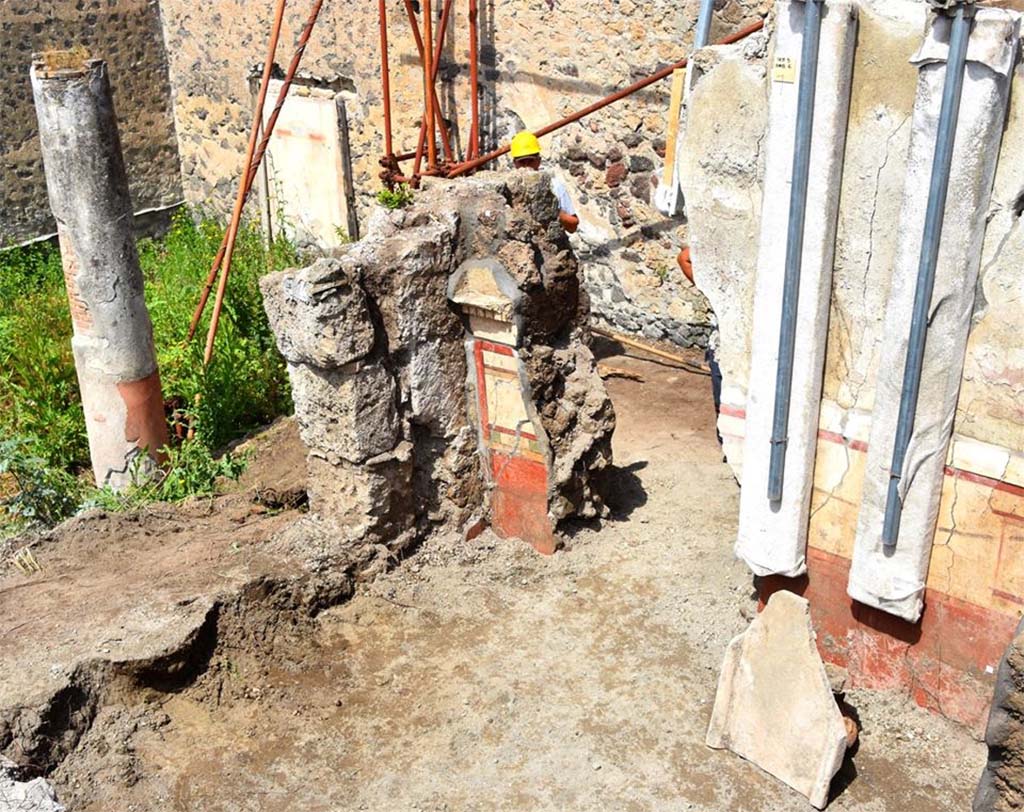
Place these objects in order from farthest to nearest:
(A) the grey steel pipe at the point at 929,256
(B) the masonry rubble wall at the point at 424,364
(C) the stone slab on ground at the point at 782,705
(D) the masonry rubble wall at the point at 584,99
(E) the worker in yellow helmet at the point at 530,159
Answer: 1. (D) the masonry rubble wall at the point at 584,99
2. (E) the worker in yellow helmet at the point at 530,159
3. (B) the masonry rubble wall at the point at 424,364
4. (C) the stone slab on ground at the point at 782,705
5. (A) the grey steel pipe at the point at 929,256

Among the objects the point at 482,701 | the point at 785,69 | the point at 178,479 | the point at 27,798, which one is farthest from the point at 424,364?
the point at 27,798

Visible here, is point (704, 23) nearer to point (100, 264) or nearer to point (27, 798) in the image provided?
point (100, 264)

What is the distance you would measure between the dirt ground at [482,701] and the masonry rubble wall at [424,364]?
34cm

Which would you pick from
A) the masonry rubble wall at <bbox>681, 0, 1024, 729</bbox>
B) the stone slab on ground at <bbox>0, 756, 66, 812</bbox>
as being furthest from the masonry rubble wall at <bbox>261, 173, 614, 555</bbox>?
the stone slab on ground at <bbox>0, 756, 66, 812</bbox>

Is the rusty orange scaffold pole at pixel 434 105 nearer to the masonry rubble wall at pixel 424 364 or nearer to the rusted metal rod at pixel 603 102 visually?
the rusted metal rod at pixel 603 102

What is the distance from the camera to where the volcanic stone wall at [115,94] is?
11.1 m

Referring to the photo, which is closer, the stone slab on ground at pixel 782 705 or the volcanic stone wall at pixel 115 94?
the stone slab on ground at pixel 782 705

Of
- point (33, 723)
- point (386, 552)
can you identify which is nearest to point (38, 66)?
point (386, 552)

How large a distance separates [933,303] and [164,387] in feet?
18.9

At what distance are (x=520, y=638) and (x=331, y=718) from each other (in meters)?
0.97

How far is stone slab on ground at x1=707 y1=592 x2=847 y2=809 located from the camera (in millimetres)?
4449

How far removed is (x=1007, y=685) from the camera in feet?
11.7

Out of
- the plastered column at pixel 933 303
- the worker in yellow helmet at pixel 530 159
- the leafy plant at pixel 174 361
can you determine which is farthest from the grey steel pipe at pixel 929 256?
the leafy plant at pixel 174 361

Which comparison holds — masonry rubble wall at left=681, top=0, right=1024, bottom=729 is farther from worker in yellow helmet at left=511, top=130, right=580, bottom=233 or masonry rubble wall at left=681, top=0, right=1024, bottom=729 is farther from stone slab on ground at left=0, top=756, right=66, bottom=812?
stone slab on ground at left=0, top=756, right=66, bottom=812
